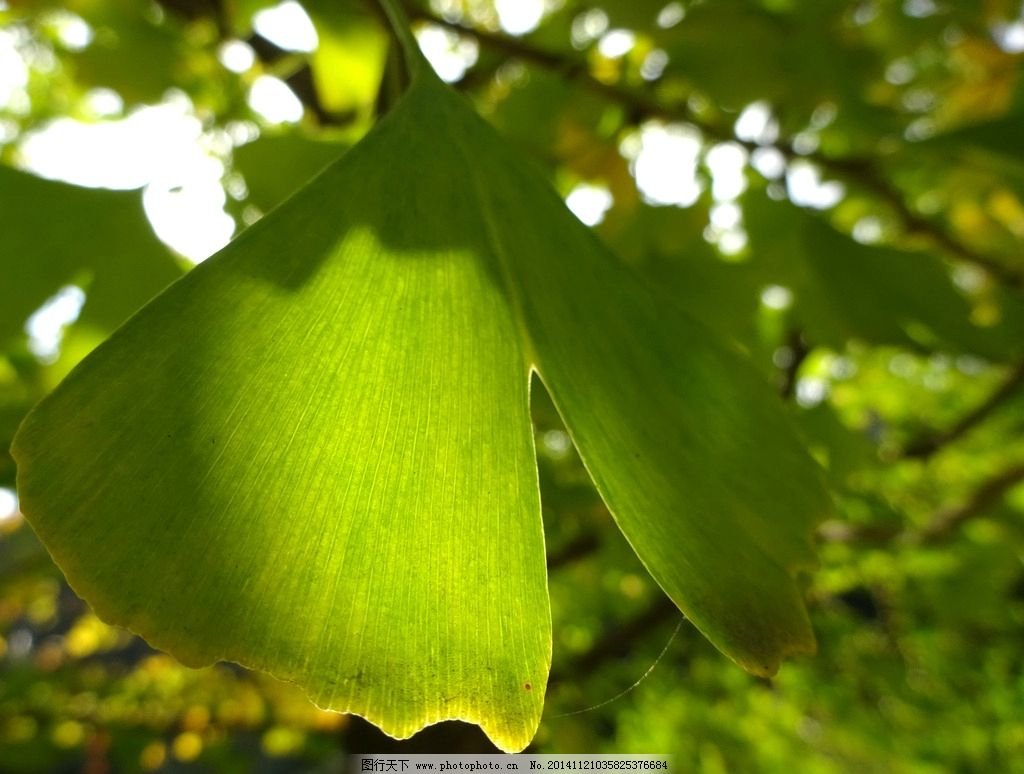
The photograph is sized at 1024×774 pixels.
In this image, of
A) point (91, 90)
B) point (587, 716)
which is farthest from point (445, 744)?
point (91, 90)

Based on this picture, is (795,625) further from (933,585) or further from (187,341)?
(933,585)

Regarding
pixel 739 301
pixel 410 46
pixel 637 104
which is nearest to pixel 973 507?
pixel 739 301

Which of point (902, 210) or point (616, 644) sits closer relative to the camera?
point (902, 210)

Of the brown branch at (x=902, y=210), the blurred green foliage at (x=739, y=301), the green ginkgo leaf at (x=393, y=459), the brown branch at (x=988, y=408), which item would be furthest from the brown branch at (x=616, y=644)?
the green ginkgo leaf at (x=393, y=459)

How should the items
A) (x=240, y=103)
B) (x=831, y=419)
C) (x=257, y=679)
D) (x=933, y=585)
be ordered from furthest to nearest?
1. (x=257, y=679)
2. (x=933, y=585)
3. (x=240, y=103)
4. (x=831, y=419)

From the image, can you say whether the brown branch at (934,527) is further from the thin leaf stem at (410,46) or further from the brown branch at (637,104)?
the thin leaf stem at (410,46)

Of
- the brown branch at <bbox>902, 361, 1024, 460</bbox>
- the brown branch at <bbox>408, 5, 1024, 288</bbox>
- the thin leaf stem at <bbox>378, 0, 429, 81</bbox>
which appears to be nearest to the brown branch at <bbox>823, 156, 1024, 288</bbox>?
the brown branch at <bbox>408, 5, 1024, 288</bbox>

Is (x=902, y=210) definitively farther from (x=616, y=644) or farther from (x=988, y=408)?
(x=616, y=644)
